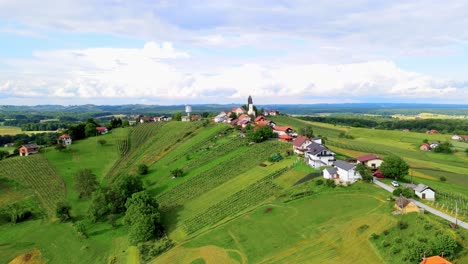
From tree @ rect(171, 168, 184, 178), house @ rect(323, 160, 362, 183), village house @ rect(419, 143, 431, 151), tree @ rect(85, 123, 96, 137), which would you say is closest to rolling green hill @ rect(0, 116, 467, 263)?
tree @ rect(171, 168, 184, 178)

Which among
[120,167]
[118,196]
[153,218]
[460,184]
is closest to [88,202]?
[118,196]

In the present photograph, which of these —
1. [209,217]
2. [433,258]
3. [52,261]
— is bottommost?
[52,261]

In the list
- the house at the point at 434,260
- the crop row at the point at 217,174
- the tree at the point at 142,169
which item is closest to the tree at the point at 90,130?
the tree at the point at 142,169

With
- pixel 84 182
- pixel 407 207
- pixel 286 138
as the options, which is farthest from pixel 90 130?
pixel 407 207

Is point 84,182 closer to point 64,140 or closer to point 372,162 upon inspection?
point 64,140

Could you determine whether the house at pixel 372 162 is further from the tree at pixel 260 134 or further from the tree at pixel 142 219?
the tree at pixel 142 219

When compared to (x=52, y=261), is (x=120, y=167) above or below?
above

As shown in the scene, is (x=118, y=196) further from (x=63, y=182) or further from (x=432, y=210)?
(x=432, y=210)
